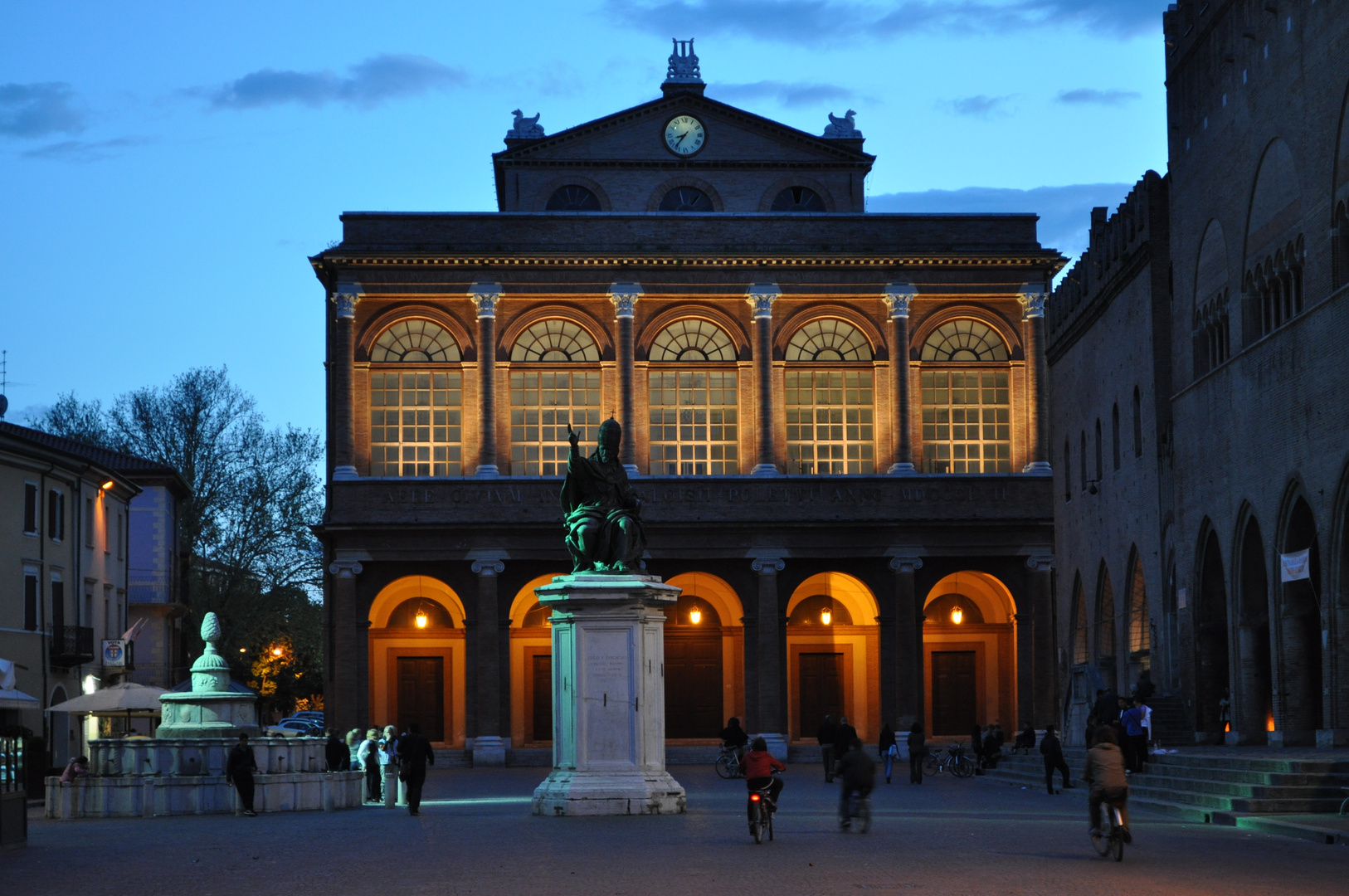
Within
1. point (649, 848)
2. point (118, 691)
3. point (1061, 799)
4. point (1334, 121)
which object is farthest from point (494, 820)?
point (1334, 121)

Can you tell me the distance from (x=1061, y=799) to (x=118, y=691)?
56.0 feet

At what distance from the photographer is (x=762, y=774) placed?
18156 mm

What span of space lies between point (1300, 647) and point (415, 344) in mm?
24531

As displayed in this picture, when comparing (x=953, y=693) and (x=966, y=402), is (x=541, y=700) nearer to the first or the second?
(x=953, y=693)

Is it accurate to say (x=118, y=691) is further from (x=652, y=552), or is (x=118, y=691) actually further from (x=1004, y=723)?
(x=1004, y=723)

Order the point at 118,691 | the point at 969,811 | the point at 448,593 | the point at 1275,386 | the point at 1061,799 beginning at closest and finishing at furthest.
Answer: the point at 969,811 → the point at 1061,799 → the point at 1275,386 → the point at 118,691 → the point at 448,593

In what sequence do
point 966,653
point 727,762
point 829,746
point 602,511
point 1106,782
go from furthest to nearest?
point 966,653, point 727,762, point 829,746, point 602,511, point 1106,782

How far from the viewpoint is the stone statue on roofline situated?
2097 cm

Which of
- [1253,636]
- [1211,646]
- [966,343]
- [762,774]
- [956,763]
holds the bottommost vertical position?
[956,763]

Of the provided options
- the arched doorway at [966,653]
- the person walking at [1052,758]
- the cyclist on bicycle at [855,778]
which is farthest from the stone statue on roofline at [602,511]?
the arched doorway at [966,653]

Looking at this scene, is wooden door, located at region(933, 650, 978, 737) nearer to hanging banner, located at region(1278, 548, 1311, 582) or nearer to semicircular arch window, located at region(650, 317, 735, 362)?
semicircular arch window, located at region(650, 317, 735, 362)

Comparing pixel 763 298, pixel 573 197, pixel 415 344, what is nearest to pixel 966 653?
pixel 763 298

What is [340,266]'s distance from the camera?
1864 inches

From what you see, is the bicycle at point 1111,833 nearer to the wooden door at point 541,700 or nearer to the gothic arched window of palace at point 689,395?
the gothic arched window of palace at point 689,395
